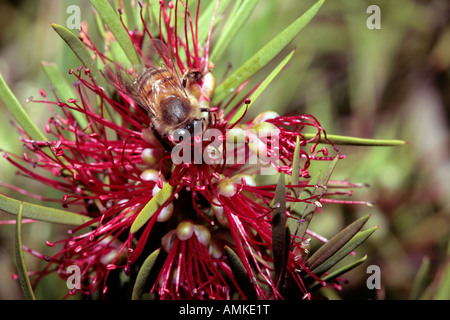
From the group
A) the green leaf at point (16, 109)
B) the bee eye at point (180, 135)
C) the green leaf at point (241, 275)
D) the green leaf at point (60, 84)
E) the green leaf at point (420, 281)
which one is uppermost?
the green leaf at point (60, 84)

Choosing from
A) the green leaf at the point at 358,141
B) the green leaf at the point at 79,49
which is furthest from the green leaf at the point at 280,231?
the green leaf at the point at 79,49

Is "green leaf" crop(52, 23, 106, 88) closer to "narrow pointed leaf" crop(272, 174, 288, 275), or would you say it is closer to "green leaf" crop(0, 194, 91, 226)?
"green leaf" crop(0, 194, 91, 226)

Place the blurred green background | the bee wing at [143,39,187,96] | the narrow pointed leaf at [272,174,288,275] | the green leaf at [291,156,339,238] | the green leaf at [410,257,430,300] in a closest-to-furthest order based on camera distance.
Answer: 1. the narrow pointed leaf at [272,174,288,275]
2. the green leaf at [291,156,339,238]
3. the bee wing at [143,39,187,96]
4. the green leaf at [410,257,430,300]
5. the blurred green background

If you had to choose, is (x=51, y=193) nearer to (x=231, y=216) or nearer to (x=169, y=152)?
(x=169, y=152)

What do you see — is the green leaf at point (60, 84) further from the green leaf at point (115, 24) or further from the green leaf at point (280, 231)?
the green leaf at point (280, 231)

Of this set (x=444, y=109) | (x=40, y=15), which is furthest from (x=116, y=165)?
(x=444, y=109)

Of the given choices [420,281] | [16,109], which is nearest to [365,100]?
[420,281]

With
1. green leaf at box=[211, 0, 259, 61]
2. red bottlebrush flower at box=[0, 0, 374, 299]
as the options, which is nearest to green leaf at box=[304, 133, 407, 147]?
red bottlebrush flower at box=[0, 0, 374, 299]

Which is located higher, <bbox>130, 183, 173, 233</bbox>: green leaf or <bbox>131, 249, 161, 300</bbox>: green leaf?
<bbox>130, 183, 173, 233</bbox>: green leaf

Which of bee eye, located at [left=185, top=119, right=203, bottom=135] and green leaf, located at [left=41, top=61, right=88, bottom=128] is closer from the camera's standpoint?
bee eye, located at [left=185, top=119, right=203, bottom=135]
